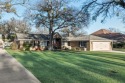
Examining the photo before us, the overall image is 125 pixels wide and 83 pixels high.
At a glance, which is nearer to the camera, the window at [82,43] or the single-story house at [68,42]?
the single-story house at [68,42]

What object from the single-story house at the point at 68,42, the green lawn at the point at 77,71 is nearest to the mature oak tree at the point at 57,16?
the single-story house at the point at 68,42

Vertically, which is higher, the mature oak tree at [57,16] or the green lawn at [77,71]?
the mature oak tree at [57,16]

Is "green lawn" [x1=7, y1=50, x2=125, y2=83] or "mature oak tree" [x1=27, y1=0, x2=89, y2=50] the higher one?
"mature oak tree" [x1=27, y1=0, x2=89, y2=50]

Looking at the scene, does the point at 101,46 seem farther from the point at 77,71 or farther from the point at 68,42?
the point at 77,71

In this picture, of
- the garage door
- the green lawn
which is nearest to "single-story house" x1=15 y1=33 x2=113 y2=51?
the garage door

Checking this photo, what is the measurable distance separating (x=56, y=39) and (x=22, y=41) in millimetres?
8466

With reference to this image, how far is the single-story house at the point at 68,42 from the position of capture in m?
44.6

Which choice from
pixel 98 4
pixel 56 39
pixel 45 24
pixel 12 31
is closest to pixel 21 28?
pixel 12 31

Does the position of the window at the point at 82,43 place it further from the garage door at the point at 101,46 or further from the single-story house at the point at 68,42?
the garage door at the point at 101,46

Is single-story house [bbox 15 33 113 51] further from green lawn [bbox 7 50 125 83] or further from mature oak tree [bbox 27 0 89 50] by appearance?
green lawn [bbox 7 50 125 83]

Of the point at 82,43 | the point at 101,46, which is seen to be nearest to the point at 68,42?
the point at 82,43

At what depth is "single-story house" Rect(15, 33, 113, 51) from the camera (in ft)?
146

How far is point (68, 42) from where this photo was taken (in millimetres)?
49969

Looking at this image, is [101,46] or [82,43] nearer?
[82,43]
